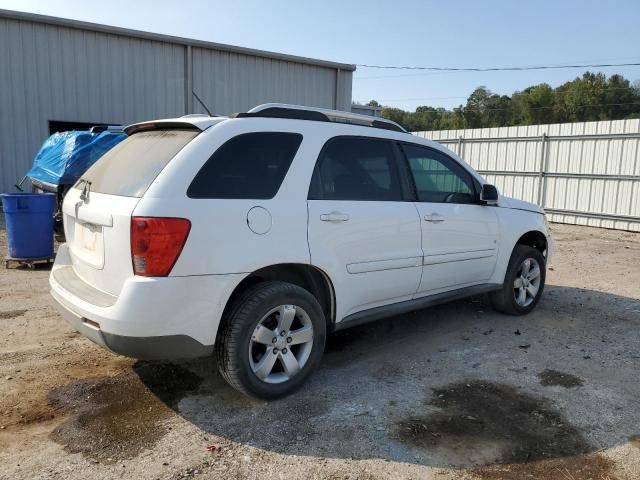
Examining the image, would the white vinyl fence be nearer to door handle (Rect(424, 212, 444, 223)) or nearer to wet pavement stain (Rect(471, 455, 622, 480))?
door handle (Rect(424, 212, 444, 223))

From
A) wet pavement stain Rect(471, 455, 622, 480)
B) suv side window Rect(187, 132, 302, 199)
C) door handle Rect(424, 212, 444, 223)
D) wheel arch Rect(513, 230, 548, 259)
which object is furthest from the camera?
wheel arch Rect(513, 230, 548, 259)

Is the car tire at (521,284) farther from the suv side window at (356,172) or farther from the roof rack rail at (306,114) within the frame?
the roof rack rail at (306,114)

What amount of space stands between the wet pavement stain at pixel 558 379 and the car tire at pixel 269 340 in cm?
175

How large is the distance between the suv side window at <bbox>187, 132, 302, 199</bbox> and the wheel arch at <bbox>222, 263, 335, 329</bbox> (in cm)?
52

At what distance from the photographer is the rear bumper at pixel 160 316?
295 cm

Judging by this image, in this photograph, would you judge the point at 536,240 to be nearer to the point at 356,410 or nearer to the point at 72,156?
the point at 356,410

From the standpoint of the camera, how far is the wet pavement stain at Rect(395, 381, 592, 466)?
3012mm

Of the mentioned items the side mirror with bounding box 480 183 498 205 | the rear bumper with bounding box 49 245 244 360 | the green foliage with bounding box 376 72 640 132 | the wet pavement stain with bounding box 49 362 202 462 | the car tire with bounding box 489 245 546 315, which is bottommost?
the wet pavement stain with bounding box 49 362 202 462

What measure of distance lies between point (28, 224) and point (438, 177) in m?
5.37

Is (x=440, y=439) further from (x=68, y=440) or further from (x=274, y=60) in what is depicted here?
(x=274, y=60)

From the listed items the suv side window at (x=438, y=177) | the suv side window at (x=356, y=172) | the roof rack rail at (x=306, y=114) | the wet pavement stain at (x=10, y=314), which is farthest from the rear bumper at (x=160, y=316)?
the wet pavement stain at (x=10, y=314)

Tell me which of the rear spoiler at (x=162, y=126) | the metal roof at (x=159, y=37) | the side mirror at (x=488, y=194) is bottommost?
the side mirror at (x=488, y=194)

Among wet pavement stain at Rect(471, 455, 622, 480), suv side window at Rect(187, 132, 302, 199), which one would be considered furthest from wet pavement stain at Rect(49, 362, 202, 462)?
wet pavement stain at Rect(471, 455, 622, 480)

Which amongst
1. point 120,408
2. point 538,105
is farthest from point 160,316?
point 538,105
